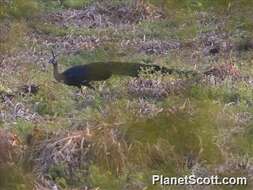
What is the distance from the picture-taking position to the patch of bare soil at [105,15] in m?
14.2

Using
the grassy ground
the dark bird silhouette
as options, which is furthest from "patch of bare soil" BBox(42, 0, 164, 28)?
the dark bird silhouette

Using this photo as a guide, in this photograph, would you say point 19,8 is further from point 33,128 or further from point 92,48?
point 33,128

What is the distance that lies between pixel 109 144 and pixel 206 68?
3.96 m

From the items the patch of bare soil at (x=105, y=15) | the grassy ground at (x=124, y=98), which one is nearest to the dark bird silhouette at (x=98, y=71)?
the grassy ground at (x=124, y=98)

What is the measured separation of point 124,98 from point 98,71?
4.38 ft

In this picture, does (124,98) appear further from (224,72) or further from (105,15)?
(105,15)

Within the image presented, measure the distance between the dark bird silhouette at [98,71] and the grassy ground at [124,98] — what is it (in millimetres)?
111

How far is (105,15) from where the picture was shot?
1454 centimetres

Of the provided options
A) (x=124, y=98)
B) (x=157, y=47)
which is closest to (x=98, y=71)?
(x=124, y=98)

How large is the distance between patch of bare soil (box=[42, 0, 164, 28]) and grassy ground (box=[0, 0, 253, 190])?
0.06 feet

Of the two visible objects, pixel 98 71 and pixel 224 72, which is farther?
pixel 224 72

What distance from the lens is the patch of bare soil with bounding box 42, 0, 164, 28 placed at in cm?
1416

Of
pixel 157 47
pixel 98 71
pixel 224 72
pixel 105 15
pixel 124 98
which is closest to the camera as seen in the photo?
pixel 124 98

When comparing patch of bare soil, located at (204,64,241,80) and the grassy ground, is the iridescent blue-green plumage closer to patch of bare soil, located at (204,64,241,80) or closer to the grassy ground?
the grassy ground
